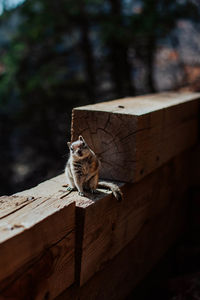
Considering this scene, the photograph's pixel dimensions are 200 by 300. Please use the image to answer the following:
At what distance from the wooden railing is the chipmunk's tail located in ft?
0.17

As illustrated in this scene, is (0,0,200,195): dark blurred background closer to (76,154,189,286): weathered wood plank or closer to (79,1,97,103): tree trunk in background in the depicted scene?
(79,1,97,103): tree trunk in background

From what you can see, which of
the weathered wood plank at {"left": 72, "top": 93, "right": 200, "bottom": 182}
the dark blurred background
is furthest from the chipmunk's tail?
the dark blurred background

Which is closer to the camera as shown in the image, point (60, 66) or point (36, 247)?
point (36, 247)

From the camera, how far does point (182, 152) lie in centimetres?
377

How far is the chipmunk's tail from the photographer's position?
2.31 meters

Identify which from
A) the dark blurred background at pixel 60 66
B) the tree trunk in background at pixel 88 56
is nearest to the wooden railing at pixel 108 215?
the dark blurred background at pixel 60 66

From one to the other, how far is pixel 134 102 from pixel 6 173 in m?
4.53

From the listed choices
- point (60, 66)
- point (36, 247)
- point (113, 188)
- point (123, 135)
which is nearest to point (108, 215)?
point (113, 188)

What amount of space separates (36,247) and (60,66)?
6092mm

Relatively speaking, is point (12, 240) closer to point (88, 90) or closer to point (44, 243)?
point (44, 243)

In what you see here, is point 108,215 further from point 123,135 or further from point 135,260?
point 135,260

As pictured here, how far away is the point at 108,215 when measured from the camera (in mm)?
2336

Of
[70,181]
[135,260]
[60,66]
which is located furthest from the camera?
[60,66]

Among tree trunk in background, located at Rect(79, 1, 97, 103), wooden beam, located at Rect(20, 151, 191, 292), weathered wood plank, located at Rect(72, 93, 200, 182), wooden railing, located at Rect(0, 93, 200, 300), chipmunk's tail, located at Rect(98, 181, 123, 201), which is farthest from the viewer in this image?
tree trunk in background, located at Rect(79, 1, 97, 103)
